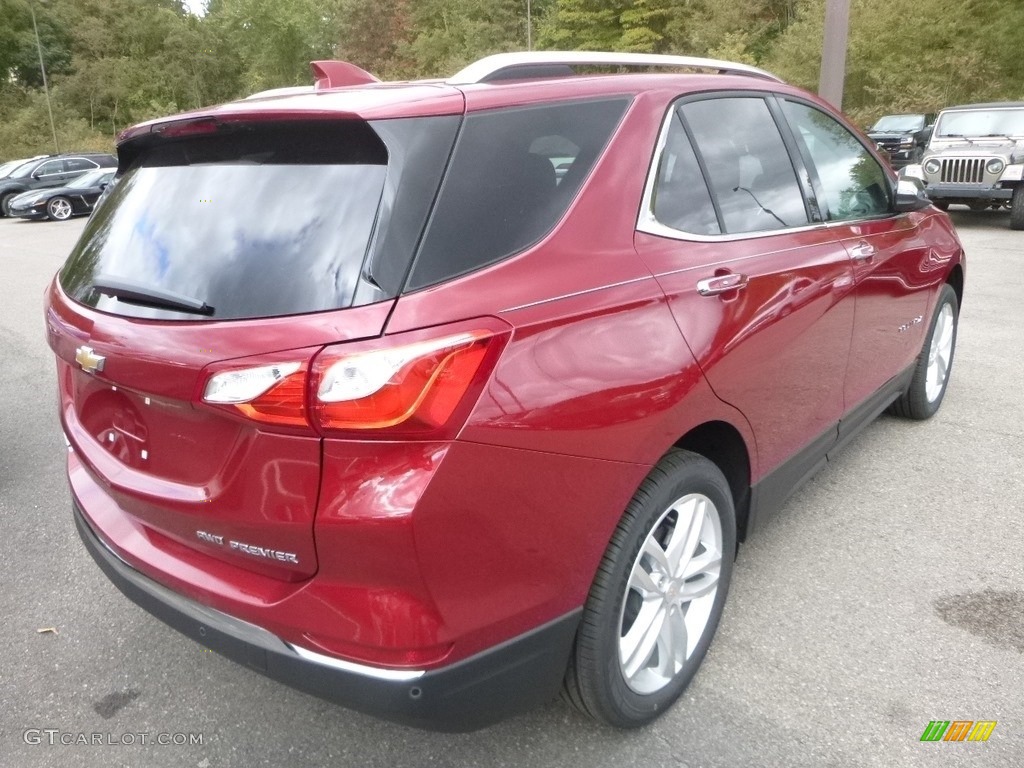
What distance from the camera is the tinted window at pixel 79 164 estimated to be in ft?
77.6

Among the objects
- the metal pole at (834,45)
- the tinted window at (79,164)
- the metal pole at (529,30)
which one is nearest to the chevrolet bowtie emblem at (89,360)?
the metal pole at (834,45)

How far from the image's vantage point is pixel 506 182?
1.89m

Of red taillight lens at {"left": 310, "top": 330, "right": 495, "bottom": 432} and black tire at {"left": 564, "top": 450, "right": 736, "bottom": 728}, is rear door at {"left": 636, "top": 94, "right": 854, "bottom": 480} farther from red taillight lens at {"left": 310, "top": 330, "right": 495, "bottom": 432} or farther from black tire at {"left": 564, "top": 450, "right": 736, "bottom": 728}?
red taillight lens at {"left": 310, "top": 330, "right": 495, "bottom": 432}

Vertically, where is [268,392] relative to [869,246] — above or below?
above

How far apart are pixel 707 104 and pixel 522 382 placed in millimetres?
1394

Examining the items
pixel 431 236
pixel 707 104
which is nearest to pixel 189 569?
pixel 431 236

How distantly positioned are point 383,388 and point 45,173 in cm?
2614

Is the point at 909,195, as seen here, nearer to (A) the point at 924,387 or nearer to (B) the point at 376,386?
(A) the point at 924,387

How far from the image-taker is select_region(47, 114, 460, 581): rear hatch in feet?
5.54

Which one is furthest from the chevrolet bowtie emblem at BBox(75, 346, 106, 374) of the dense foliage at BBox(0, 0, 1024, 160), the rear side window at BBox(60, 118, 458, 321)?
the dense foliage at BBox(0, 0, 1024, 160)

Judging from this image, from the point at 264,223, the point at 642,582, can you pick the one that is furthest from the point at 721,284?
the point at 264,223

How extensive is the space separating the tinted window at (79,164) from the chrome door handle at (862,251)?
25.2 metres

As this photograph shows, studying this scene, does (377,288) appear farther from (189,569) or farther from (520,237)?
(189,569)

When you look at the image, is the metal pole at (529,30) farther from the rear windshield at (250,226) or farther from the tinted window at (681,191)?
the rear windshield at (250,226)
